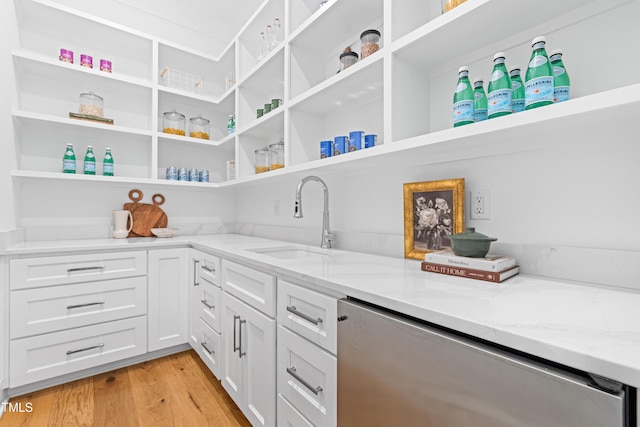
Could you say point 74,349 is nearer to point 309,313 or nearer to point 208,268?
point 208,268

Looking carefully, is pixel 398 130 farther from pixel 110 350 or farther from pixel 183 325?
pixel 110 350

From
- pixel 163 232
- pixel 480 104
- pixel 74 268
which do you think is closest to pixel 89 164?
pixel 163 232

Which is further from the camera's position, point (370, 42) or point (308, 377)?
point (370, 42)

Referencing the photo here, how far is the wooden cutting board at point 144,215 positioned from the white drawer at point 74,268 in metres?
0.58

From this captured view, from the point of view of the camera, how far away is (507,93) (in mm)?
911

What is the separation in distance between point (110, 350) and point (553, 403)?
2346 millimetres

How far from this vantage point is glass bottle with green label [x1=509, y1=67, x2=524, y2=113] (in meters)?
0.96

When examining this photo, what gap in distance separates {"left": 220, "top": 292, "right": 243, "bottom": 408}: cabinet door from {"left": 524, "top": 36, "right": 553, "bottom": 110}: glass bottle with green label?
1.39 m

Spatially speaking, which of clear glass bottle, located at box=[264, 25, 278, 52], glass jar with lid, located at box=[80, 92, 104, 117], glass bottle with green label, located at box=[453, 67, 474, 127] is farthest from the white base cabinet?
glass jar with lid, located at box=[80, 92, 104, 117]

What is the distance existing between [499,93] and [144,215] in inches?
104

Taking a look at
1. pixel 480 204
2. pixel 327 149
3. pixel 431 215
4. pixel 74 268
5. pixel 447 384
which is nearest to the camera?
pixel 447 384

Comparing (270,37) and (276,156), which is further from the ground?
(270,37)

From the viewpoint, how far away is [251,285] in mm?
1399

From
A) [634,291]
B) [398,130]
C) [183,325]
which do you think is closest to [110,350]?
[183,325]
